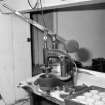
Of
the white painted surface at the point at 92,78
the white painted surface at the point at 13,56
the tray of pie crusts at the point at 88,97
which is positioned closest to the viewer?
the tray of pie crusts at the point at 88,97

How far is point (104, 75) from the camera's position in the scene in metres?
2.11

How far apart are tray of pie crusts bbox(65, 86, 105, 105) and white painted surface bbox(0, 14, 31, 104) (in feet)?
4.29

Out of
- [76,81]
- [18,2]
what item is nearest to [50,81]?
[76,81]

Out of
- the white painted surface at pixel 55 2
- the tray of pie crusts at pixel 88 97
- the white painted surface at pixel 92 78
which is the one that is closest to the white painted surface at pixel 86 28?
the white painted surface at pixel 92 78

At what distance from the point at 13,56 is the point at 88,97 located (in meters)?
1.44

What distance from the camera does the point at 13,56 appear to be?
275 centimetres

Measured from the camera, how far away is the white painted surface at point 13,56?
2646 millimetres

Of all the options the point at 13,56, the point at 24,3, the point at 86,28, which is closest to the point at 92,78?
the point at 86,28

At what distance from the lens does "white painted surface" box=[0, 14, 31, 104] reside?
2.65 m

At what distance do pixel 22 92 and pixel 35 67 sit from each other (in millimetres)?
441

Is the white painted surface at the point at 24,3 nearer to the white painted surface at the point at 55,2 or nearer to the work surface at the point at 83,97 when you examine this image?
the white painted surface at the point at 55,2

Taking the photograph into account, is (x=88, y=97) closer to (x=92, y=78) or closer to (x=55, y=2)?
(x=92, y=78)

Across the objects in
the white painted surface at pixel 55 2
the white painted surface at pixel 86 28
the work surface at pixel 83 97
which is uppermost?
the white painted surface at pixel 55 2

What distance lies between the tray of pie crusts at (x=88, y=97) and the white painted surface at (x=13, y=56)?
1.31 m
